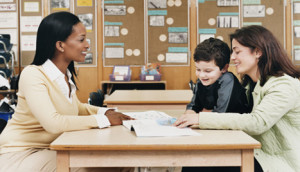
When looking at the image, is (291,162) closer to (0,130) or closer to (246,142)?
(246,142)

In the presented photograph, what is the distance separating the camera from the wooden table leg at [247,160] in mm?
1283

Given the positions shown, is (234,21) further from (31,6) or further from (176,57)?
(31,6)

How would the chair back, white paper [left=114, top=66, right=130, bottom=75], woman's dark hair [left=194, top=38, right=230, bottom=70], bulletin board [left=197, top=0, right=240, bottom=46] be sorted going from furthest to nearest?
bulletin board [left=197, top=0, right=240, bottom=46] → white paper [left=114, top=66, right=130, bottom=75] → the chair back → woman's dark hair [left=194, top=38, right=230, bottom=70]

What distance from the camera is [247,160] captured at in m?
1.29

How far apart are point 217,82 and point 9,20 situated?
5.30 metres

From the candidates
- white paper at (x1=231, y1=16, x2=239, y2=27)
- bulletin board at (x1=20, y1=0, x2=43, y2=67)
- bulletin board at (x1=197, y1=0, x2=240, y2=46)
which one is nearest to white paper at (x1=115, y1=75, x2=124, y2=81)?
bulletin board at (x1=197, y1=0, x2=240, y2=46)

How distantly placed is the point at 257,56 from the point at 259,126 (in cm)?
41

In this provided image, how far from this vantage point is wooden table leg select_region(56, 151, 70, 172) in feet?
4.17

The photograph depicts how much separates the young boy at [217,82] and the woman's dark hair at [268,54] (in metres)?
0.17

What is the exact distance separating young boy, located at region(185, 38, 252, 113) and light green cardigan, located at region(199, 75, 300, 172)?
160 mm

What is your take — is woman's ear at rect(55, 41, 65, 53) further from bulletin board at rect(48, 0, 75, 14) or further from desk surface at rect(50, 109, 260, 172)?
bulletin board at rect(48, 0, 75, 14)

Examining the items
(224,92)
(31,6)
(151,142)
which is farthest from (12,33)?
(151,142)

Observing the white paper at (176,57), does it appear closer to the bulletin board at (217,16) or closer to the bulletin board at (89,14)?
the bulletin board at (217,16)

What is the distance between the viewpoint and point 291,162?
1521 mm
